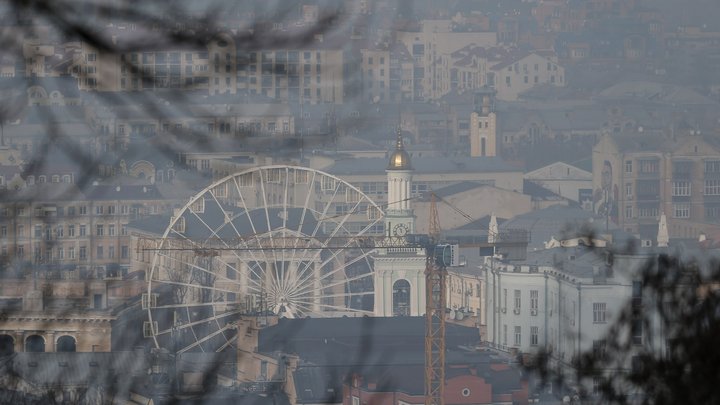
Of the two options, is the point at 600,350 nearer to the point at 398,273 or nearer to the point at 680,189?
the point at 398,273

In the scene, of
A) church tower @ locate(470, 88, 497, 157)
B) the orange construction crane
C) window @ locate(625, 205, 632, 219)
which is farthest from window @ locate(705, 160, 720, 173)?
the orange construction crane

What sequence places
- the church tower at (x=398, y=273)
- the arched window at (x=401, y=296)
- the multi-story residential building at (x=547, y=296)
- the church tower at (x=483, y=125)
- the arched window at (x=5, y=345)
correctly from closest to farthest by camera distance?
1. the arched window at (x=5, y=345)
2. the multi-story residential building at (x=547, y=296)
3. the church tower at (x=398, y=273)
4. the arched window at (x=401, y=296)
5. the church tower at (x=483, y=125)

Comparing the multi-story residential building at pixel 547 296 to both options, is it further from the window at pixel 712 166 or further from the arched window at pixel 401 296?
the window at pixel 712 166

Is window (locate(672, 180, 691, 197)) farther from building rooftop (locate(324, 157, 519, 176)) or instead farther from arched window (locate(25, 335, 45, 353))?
arched window (locate(25, 335, 45, 353))

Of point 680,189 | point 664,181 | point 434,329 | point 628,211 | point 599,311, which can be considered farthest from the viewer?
point 680,189

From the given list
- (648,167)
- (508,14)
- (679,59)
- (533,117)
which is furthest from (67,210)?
(508,14)

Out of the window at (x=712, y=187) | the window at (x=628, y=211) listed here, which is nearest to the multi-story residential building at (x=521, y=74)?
the window at (x=712, y=187)

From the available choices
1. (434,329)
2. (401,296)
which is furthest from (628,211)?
(434,329)
